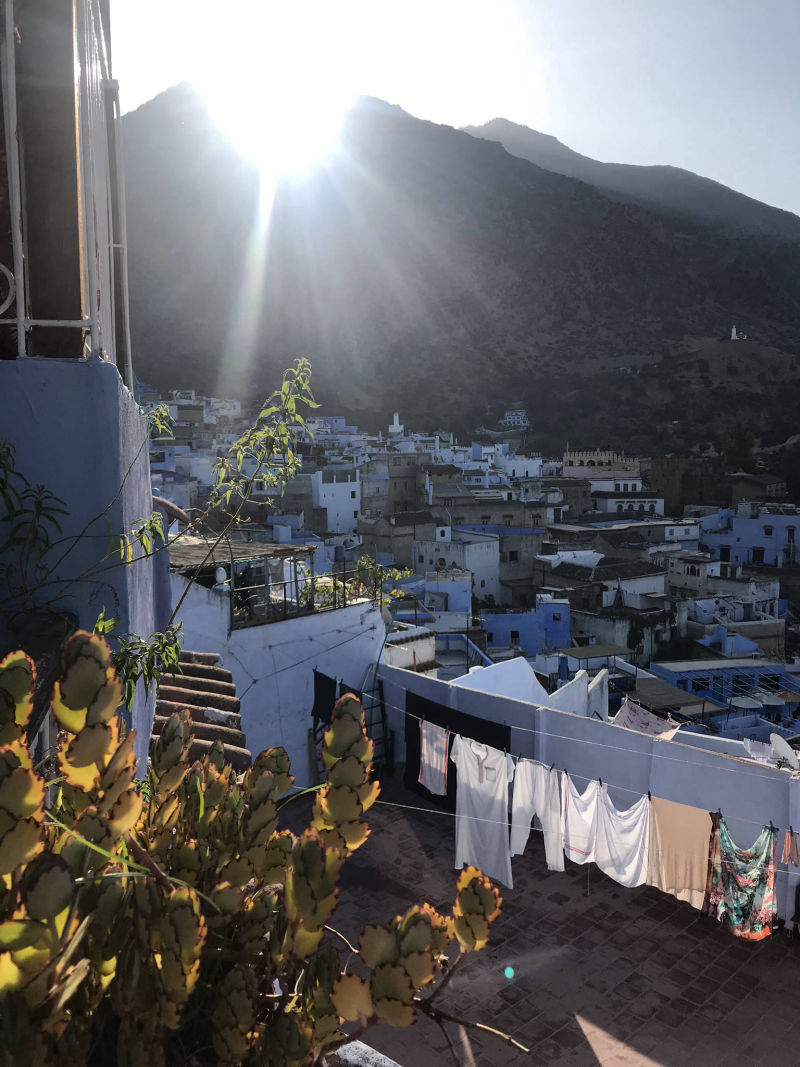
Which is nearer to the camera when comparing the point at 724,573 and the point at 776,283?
the point at 724,573

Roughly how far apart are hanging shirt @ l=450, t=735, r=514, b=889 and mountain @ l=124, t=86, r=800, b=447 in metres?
50.9

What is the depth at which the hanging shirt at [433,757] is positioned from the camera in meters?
8.06

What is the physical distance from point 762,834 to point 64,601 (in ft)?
20.2

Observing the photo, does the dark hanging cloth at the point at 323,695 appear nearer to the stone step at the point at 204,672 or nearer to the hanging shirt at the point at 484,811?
the hanging shirt at the point at 484,811

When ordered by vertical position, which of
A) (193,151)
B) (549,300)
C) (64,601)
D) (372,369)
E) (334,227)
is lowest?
(64,601)

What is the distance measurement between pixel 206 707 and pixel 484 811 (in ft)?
14.3

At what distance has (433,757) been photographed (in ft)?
26.8

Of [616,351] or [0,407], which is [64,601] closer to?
[0,407]

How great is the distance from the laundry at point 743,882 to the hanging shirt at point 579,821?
99cm

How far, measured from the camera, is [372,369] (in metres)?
69.7

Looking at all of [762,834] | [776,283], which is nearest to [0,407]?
[762,834]

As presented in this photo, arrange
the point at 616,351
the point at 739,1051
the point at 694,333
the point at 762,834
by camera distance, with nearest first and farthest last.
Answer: the point at 739,1051 → the point at 762,834 → the point at 616,351 → the point at 694,333

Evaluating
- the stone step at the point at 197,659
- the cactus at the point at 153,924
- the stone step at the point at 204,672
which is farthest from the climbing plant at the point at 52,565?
the stone step at the point at 197,659

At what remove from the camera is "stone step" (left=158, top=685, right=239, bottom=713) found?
3.79m
